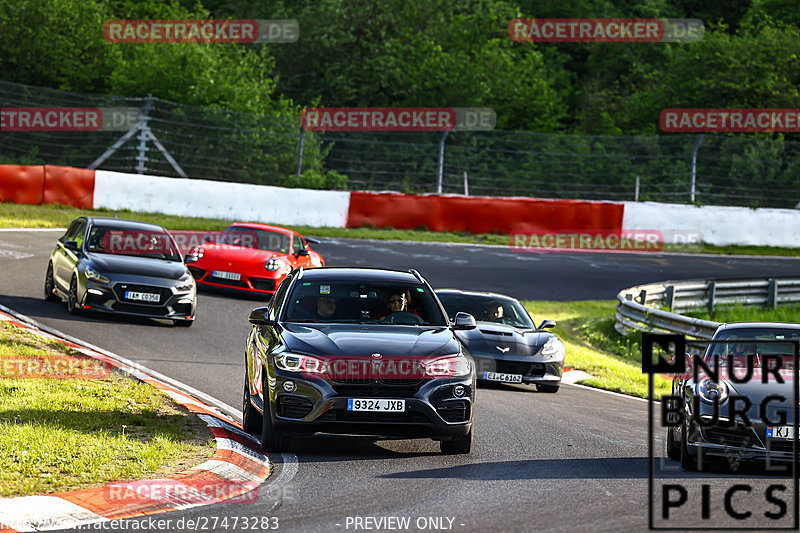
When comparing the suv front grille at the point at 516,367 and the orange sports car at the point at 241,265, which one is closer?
the suv front grille at the point at 516,367

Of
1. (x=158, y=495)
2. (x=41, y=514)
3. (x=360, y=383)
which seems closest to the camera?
(x=41, y=514)

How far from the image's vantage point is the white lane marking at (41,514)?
6379 mm

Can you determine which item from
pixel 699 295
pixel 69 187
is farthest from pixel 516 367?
pixel 69 187

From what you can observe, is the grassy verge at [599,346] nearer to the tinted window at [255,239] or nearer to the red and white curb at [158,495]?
the tinted window at [255,239]

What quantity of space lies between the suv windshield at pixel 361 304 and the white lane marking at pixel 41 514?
11.2 ft

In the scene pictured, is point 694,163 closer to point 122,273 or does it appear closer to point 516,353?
point 516,353

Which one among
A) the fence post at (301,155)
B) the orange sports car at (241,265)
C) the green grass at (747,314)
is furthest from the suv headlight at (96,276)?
the fence post at (301,155)

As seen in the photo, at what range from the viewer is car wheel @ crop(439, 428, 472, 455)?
30.7ft

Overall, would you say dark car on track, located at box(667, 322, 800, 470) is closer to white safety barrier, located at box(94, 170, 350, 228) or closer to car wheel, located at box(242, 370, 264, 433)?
car wheel, located at box(242, 370, 264, 433)

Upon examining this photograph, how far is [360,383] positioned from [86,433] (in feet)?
6.68

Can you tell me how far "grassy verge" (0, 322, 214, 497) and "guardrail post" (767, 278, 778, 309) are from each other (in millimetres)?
16015

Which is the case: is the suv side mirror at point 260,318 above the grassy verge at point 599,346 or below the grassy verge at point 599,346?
above

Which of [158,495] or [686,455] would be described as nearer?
[158,495]

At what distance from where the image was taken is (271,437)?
9008mm
